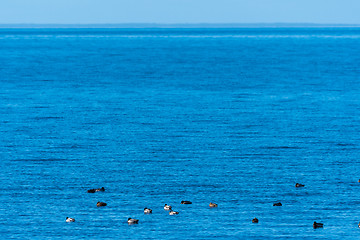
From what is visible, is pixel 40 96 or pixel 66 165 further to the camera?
pixel 40 96

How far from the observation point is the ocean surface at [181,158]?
45.0m

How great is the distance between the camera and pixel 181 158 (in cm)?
6216

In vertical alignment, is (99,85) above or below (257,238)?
above

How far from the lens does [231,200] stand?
4947 cm

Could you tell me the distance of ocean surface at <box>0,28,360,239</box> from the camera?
4500 centimetres

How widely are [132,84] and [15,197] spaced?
70.8 metres

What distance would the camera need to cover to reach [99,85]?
11919 cm

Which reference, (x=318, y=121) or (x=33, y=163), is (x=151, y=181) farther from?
(x=318, y=121)

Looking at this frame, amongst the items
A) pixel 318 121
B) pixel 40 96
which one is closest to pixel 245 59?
pixel 40 96

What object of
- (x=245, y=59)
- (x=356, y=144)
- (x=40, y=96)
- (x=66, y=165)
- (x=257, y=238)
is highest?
(x=245, y=59)

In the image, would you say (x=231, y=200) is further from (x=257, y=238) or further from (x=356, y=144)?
(x=356, y=144)

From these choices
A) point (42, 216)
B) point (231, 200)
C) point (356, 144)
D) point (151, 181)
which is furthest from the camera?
point (356, 144)

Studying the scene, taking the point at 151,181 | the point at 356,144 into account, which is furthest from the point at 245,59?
the point at 151,181

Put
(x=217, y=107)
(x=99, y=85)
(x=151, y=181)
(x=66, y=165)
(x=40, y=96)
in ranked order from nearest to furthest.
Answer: (x=151, y=181), (x=66, y=165), (x=217, y=107), (x=40, y=96), (x=99, y=85)
